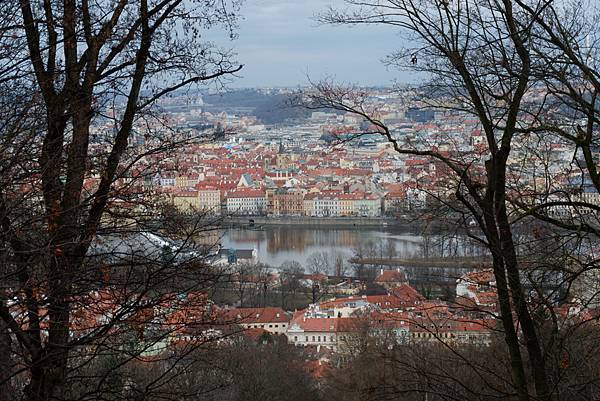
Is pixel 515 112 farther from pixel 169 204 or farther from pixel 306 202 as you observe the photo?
pixel 306 202

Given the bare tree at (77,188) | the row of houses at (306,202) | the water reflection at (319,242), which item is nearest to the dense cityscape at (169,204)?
the bare tree at (77,188)

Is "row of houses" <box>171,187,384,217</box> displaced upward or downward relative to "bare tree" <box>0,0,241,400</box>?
Result: downward

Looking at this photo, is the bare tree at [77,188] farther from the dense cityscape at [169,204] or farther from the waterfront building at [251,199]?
the waterfront building at [251,199]

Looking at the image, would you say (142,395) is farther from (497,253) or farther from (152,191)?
(497,253)

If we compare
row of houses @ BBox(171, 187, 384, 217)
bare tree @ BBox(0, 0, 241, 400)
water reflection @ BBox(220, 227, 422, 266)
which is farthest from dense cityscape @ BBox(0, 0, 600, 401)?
row of houses @ BBox(171, 187, 384, 217)

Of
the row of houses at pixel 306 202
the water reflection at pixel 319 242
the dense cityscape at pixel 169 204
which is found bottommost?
the water reflection at pixel 319 242

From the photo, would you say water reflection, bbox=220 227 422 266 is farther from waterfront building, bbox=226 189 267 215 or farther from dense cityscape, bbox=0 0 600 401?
dense cityscape, bbox=0 0 600 401

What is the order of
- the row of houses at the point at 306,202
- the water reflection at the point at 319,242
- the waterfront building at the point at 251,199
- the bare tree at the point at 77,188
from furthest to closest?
the row of houses at the point at 306,202, the waterfront building at the point at 251,199, the water reflection at the point at 319,242, the bare tree at the point at 77,188

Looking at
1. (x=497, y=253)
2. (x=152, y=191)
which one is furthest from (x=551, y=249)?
(x=152, y=191)

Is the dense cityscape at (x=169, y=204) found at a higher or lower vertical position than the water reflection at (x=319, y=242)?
higher

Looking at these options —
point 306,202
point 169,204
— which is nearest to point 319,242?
point 306,202

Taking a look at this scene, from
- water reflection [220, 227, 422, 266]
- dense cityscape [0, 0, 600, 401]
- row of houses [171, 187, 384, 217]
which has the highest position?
dense cityscape [0, 0, 600, 401]
